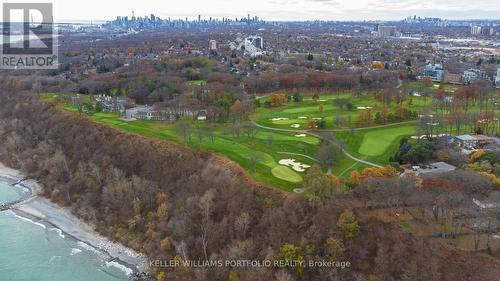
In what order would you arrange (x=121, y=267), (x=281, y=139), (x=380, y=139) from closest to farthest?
(x=121, y=267)
(x=380, y=139)
(x=281, y=139)

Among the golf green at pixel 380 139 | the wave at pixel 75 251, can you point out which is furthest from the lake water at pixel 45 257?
the golf green at pixel 380 139

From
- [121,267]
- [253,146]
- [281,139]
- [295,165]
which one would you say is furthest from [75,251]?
[281,139]

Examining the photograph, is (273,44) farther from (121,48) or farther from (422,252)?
(422,252)

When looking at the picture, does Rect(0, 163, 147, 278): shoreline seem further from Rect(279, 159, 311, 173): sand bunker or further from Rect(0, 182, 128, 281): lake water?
Rect(279, 159, 311, 173): sand bunker

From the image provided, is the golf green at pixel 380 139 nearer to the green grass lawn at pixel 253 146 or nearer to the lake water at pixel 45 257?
the green grass lawn at pixel 253 146

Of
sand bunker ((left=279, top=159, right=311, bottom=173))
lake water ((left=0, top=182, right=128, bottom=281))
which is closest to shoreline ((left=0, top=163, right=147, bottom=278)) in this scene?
lake water ((left=0, top=182, right=128, bottom=281))

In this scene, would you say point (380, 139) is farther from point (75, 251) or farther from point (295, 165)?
point (75, 251)

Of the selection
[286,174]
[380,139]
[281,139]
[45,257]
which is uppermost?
[380,139]
